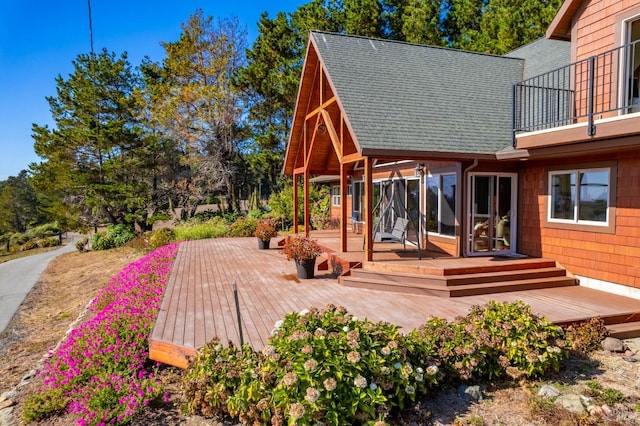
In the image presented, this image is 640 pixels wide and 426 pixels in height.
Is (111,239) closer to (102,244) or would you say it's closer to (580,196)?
(102,244)

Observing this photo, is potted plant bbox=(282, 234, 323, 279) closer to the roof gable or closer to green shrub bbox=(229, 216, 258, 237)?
Answer: the roof gable

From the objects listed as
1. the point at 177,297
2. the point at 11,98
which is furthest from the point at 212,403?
the point at 11,98

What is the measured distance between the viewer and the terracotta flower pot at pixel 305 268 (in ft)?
27.0

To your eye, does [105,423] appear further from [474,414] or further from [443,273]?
[443,273]

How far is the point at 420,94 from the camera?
9727 millimetres

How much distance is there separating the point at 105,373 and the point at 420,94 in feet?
29.1

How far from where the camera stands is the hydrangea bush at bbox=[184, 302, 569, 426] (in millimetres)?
3164

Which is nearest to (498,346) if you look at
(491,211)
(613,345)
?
(613,345)

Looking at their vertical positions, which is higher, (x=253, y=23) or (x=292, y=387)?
(x=253, y=23)

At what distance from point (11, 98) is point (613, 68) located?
18.7m

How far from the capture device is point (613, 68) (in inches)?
264

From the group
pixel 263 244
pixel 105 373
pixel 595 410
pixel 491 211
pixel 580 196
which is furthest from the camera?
pixel 263 244

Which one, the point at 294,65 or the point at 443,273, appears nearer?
the point at 443,273

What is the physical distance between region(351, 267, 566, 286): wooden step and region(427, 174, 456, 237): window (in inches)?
70.1
